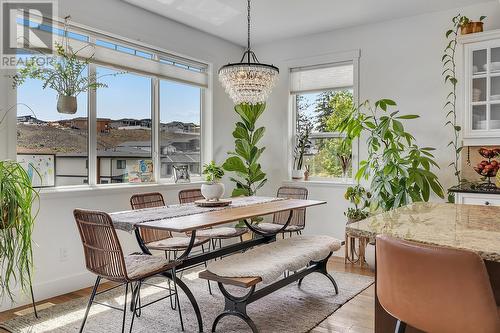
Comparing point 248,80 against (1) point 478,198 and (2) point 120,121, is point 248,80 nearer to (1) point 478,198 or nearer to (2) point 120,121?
(2) point 120,121

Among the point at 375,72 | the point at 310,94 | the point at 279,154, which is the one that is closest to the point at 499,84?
the point at 375,72

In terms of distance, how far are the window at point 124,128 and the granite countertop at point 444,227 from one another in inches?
119

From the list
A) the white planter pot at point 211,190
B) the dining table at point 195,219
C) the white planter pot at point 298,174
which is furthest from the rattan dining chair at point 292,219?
the white planter pot at point 298,174

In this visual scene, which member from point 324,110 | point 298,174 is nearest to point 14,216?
point 298,174

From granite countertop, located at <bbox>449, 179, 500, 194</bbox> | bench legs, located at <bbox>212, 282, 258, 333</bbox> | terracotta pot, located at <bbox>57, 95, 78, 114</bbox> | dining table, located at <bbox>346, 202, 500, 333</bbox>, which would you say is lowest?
bench legs, located at <bbox>212, 282, 258, 333</bbox>

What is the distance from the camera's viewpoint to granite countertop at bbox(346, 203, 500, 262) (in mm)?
1404

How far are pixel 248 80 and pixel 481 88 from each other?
2.40 metres

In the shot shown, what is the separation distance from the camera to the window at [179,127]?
4789mm

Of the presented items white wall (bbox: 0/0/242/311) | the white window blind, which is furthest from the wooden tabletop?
the white window blind

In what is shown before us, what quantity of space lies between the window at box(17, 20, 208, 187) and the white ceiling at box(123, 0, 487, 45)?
1.70 ft

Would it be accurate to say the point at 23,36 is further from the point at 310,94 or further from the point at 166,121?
the point at 310,94

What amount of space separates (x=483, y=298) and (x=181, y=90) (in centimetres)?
Result: 435

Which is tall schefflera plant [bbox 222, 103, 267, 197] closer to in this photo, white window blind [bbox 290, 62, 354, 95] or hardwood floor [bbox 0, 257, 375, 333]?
white window blind [bbox 290, 62, 354, 95]

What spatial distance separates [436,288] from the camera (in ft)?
4.31
